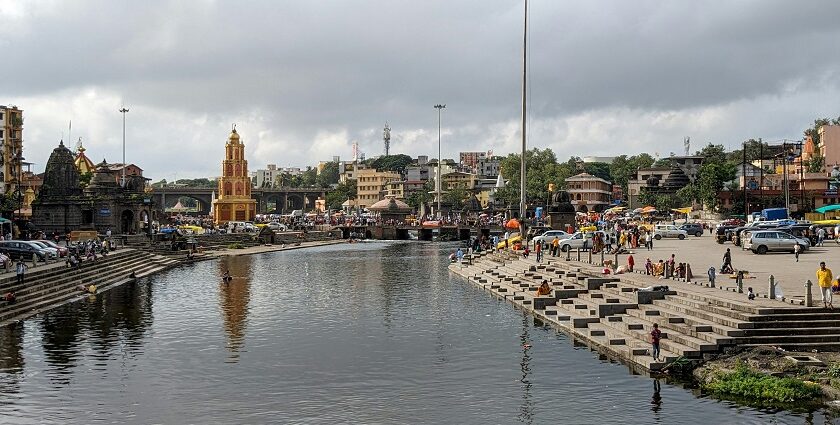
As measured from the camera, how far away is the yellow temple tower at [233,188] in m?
167

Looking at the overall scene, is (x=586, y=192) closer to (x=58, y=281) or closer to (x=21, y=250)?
(x=21, y=250)

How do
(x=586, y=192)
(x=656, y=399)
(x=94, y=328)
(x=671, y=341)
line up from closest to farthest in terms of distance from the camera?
(x=656, y=399) → (x=671, y=341) → (x=94, y=328) → (x=586, y=192)

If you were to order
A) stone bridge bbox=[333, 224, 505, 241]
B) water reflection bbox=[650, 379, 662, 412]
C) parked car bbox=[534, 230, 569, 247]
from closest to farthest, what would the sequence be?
water reflection bbox=[650, 379, 662, 412] → parked car bbox=[534, 230, 569, 247] → stone bridge bbox=[333, 224, 505, 241]

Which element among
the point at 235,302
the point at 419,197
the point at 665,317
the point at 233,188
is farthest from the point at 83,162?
the point at 665,317

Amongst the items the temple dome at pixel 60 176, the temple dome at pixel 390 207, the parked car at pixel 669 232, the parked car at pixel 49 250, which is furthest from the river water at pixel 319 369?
the temple dome at pixel 390 207

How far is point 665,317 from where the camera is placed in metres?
31.3

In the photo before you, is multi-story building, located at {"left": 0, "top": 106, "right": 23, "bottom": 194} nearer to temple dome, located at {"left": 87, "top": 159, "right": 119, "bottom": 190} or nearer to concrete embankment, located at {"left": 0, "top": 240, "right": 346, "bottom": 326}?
temple dome, located at {"left": 87, "top": 159, "right": 119, "bottom": 190}

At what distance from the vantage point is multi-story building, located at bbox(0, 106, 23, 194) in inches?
3907

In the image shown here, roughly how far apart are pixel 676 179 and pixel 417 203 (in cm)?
6939

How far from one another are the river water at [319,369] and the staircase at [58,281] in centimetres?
108

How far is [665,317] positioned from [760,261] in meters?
16.5

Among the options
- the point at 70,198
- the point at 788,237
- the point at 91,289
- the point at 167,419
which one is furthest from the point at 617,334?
the point at 70,198

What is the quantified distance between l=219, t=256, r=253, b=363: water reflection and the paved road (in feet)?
66.7

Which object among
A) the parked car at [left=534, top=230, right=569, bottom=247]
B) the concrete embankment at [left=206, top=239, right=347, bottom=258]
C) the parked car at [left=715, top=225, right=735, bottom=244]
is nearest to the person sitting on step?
the parked car at [left=534, top=230, right=569, bottom=247]
